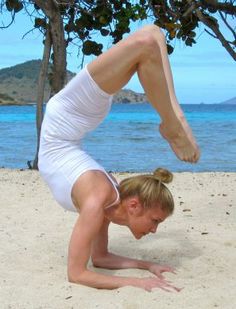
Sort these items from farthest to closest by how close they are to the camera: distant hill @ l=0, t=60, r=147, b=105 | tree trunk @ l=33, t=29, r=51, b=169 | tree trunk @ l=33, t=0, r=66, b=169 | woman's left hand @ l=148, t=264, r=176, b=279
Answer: distant hill @ l=0, t=60, r=147, b=105 → tree trunk @ l=33, t=29, r=51, b=169 → tree trunk @ l=33, t=0, r=66, b=169 → woman's left hand @ l=148, t=264, r=176, b=279

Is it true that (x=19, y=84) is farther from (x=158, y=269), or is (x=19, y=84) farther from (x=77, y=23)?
(x=158, y=269)

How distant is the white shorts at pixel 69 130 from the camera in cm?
266

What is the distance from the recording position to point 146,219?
2652 millimetres

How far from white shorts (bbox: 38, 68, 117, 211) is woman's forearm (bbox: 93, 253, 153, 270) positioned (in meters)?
0.38

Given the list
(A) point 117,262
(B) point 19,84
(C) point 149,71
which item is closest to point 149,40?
(C) point 149,71

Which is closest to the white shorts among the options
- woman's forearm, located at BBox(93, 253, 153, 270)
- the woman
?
the woman

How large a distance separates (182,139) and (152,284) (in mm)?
618

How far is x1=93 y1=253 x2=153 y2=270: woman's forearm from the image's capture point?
2.97 metres

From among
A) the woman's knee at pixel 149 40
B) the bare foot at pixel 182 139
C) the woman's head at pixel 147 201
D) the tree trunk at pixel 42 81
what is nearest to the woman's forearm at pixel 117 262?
the woman's head at pixel 147 201

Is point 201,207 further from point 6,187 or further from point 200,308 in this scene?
point 200,308

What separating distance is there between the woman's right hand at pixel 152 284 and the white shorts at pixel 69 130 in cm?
46

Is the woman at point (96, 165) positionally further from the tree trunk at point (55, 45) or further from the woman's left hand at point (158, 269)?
the tree trunk at point (55, 45)

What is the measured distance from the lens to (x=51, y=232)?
Answer: 374cm

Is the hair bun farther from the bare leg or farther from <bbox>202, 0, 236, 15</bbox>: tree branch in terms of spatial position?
<bbox>202, 0, 236, 15</bbox>: tree branch
